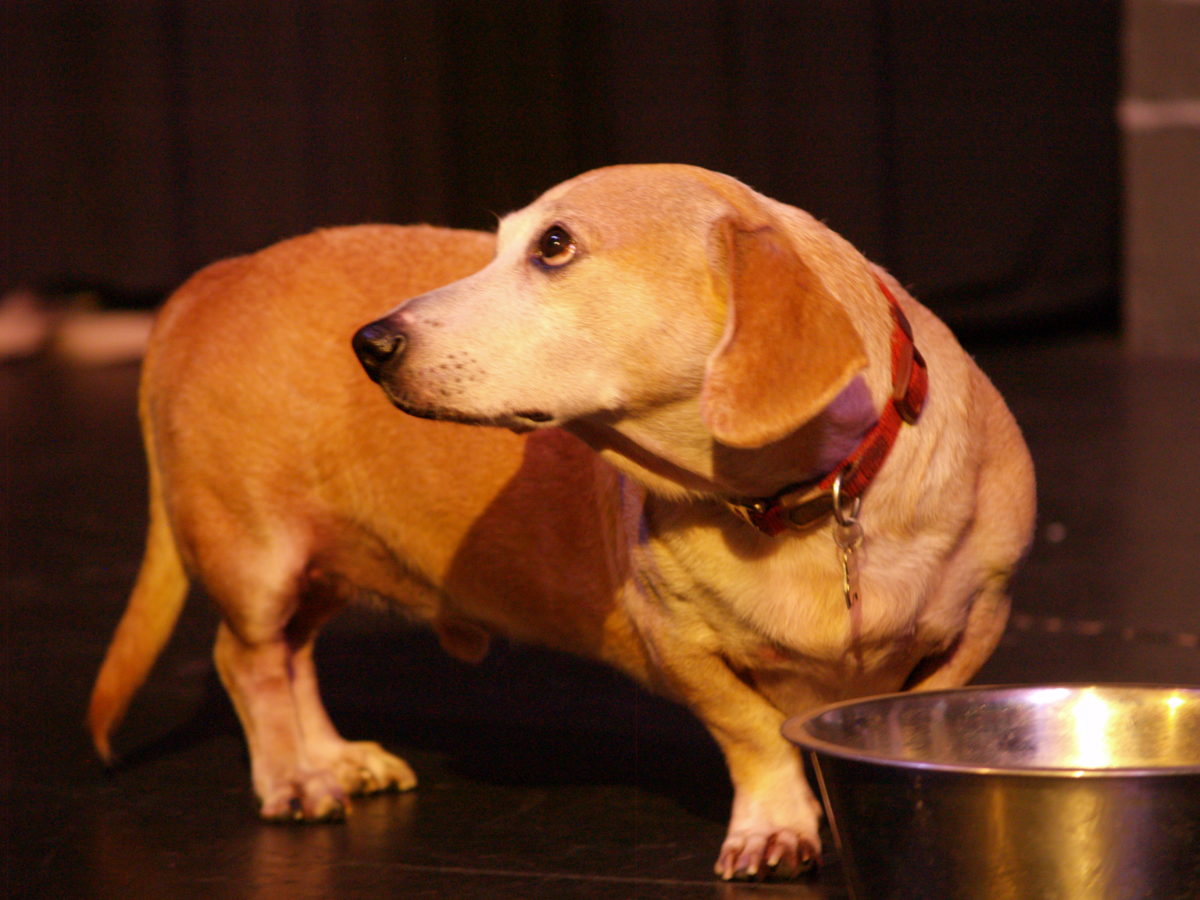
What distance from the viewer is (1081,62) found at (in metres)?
10.4

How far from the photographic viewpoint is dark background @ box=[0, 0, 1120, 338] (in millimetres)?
9836

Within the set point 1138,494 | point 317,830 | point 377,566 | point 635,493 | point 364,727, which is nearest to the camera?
point 635,493

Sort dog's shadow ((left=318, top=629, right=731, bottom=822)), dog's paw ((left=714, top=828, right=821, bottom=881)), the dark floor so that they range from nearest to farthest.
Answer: dog's paw ((left=714, top=828, right=821, bottom=881)) → the dark floor → dog's shadow ((left=318, top=629, right=731, bottom=822))

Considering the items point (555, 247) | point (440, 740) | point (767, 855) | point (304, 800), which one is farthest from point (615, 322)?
point (440, 740)

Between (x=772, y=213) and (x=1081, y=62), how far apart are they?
875cm

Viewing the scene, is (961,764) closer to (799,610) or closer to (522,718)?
(799,610)

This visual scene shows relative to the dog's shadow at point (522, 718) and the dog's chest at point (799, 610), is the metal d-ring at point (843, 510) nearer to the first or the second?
the dog's chest at point (799, 610)

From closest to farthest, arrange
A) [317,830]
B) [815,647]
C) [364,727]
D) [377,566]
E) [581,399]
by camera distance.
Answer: [581,399], [815,647], [317,830], [377,566], [364,727]

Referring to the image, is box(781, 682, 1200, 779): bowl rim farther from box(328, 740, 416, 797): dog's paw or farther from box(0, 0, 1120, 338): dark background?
box(0, 0, 1120, 338): dark background

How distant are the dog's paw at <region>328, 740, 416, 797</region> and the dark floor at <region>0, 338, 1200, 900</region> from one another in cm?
5

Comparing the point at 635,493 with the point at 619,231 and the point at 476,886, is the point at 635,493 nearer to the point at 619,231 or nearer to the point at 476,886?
the point at 619,231

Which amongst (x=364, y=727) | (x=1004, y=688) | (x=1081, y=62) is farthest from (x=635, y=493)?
(x=1081, y=62)

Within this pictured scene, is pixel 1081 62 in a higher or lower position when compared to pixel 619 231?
lower

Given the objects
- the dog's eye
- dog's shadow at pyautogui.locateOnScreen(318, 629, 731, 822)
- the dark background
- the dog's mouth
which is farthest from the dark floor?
the dark background
